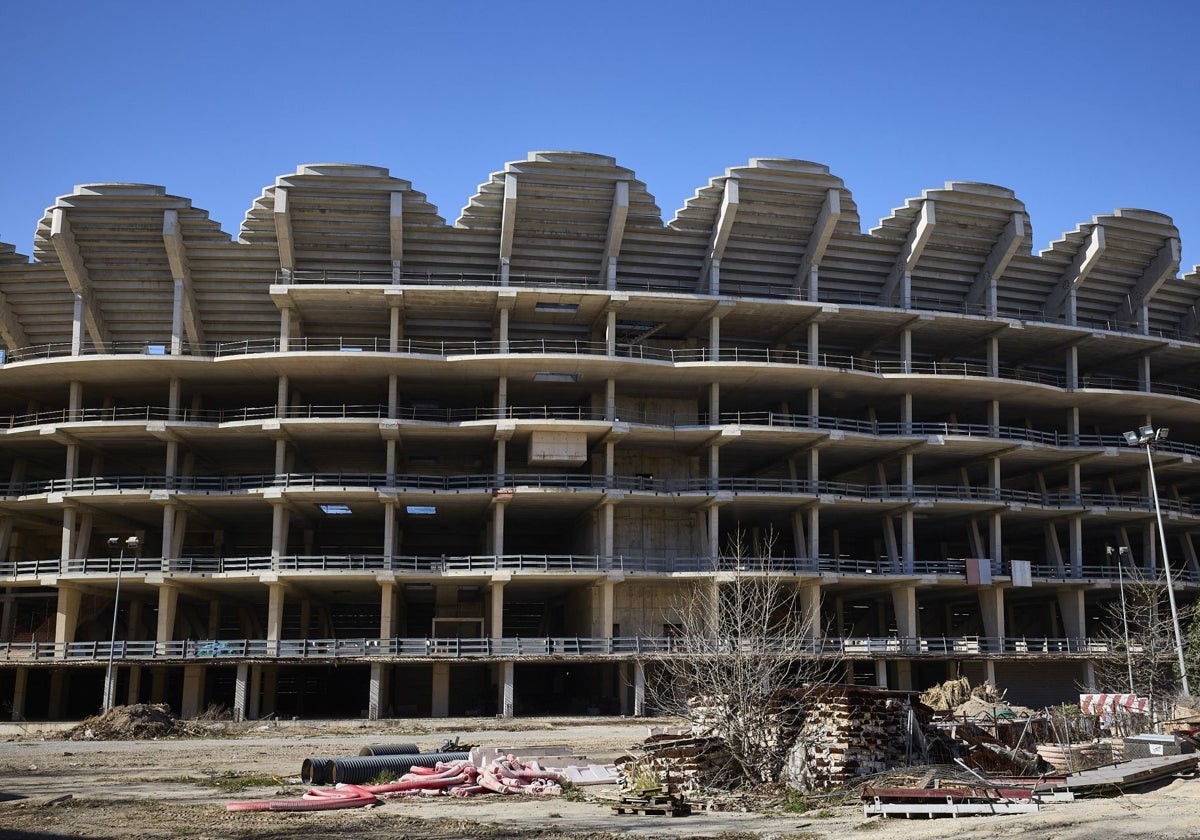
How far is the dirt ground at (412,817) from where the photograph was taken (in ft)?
50.4

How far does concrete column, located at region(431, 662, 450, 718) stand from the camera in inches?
1652

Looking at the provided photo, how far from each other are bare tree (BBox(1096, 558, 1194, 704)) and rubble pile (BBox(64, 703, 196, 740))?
98.6 ft

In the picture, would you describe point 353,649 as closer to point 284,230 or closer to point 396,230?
point 396,230

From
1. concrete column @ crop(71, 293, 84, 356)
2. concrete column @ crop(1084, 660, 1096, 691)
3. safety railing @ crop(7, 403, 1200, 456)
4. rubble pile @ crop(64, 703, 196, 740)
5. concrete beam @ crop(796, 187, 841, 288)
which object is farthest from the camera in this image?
concrete column @ crop(1084, 660, 1096, 691)

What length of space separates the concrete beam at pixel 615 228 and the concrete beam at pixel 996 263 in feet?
54.3

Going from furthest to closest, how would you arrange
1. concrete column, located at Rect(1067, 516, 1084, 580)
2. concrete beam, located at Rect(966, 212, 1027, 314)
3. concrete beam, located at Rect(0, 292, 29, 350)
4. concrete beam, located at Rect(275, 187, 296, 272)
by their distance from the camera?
concrete column, located at Rect(1067, 516, 1084, 580) → concrete beam, located at Rect(966, 212, 1027, 314) → concrete beam, located at Rect(0, 292, 29, 350) → concrete beam, located at Rect(275, 187, 296, 272)

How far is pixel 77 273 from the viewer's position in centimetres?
4441

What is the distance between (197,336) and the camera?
46.2 meters

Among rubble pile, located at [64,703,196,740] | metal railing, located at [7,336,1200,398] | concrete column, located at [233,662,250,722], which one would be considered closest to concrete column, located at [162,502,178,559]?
concrete column, located at [233,662,250,722]

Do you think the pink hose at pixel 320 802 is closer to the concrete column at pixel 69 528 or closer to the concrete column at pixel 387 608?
the concrete column at pixel 387 608

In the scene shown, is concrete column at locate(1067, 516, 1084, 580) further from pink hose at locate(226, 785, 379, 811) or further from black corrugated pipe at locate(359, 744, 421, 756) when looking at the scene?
pink hose at locate(226, 785, 379, 811)

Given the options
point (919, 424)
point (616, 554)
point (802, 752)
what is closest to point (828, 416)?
point (919, 424)

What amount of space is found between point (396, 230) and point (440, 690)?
1770 cm

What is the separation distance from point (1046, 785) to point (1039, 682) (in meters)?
34.0
